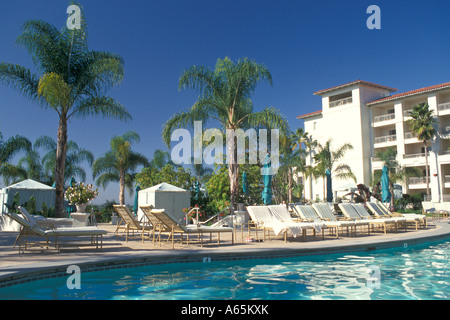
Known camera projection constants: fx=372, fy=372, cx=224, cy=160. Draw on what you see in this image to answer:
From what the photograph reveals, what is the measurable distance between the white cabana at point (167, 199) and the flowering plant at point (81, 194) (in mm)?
2491

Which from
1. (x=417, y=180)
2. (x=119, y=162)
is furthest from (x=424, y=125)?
(x=119, y=162)

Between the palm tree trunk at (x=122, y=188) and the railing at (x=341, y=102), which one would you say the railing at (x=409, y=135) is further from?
the palm tree trunk at (x=122, y=188)

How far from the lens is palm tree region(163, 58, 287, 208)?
15717 mm

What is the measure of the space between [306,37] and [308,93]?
926 inches

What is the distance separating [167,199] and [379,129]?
104ft

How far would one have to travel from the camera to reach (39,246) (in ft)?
27.4

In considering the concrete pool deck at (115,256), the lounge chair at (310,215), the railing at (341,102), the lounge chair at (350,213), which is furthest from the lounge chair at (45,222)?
the railing at (341,102)

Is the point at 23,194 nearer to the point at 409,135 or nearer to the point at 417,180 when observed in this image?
the point at 417,180

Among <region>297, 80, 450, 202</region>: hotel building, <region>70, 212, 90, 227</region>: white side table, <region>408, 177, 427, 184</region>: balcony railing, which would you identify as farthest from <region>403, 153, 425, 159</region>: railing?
<region>70, 212, 90, 227</region>: white side table

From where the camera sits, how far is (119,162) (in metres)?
31.7

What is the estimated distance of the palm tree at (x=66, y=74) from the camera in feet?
44.7

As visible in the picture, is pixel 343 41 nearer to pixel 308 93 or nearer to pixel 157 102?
pixel 157 102

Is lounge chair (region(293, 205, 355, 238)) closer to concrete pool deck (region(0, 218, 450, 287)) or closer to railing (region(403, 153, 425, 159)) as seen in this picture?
concrete pool deck (region(0, 218, 450, 287))
